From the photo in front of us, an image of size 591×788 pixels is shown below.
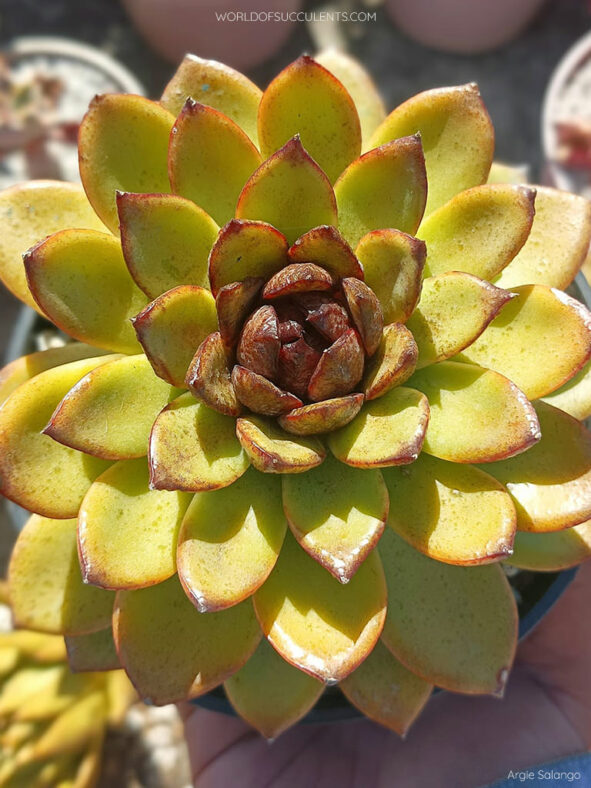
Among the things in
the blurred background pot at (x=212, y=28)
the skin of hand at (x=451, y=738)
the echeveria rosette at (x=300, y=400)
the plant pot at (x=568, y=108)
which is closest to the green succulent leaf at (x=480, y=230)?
the echeveria rosette at (x=300, y=400)

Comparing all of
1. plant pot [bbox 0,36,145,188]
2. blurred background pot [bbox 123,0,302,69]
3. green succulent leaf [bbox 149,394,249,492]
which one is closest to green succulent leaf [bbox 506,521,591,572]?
green succulent leaf [bbox 149,394,249,492]

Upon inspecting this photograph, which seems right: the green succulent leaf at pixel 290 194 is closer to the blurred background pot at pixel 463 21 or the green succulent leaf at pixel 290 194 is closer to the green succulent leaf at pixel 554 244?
the green succulent leaf at pixel 554 244

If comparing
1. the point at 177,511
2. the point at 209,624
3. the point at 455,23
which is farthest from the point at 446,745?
the point at 455,23

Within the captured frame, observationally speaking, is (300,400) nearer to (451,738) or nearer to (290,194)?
(290,194)

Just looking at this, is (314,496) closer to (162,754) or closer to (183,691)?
(183,691)

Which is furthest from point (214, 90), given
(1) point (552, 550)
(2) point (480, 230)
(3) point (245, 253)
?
(1) point (552, 550)
